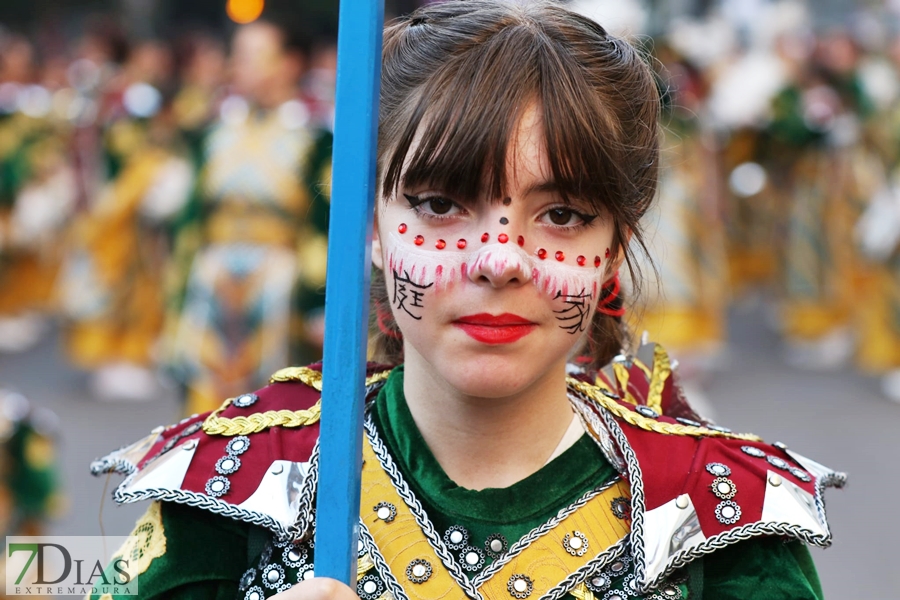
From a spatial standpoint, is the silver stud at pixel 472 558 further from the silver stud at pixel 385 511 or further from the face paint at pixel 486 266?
the face paint at pixel 486 266

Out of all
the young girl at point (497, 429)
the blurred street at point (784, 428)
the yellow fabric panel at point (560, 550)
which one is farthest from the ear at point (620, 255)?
the blurred street at point (784, 428)

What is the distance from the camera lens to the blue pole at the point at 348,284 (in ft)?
4.54

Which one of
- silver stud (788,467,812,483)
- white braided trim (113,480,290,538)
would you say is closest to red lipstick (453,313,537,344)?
white braided trim (113,480,290,538)

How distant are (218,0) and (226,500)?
12603 millimetres

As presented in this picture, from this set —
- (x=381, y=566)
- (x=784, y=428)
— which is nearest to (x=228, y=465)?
(x=381, y=566)

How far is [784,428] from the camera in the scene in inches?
269

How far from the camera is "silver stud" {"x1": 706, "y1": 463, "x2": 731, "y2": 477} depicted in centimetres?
175

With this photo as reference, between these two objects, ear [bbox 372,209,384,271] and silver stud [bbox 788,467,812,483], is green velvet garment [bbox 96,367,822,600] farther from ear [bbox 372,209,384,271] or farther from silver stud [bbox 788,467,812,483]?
ear [bbox 372,209,384,271]

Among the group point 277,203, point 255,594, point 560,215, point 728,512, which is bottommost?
point 255,594

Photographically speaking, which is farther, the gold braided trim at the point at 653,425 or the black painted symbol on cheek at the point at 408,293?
the gold braided trim at the point at 653,425

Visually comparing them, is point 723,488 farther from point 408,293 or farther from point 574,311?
point 408,293

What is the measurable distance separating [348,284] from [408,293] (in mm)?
240

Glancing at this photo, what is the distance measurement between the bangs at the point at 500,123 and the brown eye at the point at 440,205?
0.03 meters

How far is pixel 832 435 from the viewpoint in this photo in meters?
6.79
